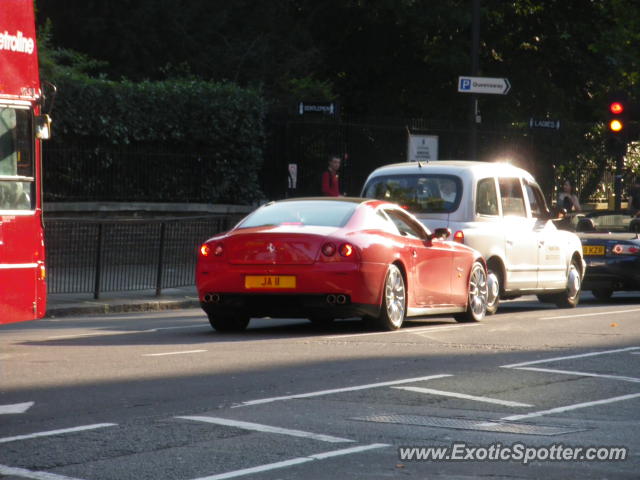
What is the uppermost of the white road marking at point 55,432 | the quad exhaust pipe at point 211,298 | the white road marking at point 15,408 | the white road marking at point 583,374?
the quad exhaust pipe at point 211,298

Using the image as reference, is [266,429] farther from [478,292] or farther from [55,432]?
[478,292]

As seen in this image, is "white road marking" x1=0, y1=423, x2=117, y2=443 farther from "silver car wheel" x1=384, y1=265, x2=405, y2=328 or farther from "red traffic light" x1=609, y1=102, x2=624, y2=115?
"red traffic light" x1=609, y1=102, x2=624, y2=115

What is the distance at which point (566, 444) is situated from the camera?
765cm

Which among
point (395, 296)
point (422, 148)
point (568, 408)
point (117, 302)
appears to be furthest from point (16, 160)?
point (422, 148)

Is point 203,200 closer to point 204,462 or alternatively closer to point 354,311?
point 354,311

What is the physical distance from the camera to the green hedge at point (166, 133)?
90.0 feet

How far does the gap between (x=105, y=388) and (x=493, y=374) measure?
9.84 ft

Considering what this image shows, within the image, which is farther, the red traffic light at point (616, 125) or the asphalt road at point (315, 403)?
the red traffic light at point (616, 125)

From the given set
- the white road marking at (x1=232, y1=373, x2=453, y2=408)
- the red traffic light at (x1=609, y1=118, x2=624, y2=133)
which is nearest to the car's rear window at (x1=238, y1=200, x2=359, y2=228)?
the white road marking at (x1=232, y1=373, x2=453, y2=408)

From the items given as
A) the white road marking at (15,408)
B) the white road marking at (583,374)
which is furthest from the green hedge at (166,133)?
the white road marking at (15,408)

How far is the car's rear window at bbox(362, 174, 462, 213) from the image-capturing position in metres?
17.9

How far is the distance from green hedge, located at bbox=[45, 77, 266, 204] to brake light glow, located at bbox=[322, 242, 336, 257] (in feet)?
44.9

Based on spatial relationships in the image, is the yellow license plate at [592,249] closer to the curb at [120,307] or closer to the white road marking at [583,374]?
the curb at [120,307]

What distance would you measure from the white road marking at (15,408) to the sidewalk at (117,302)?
376 inches
